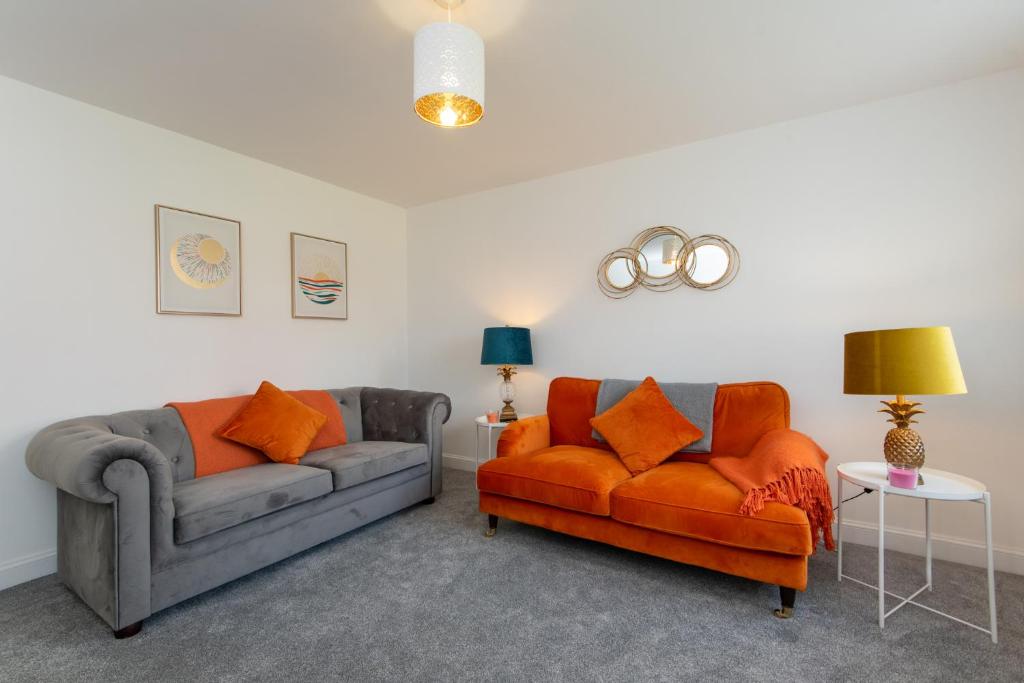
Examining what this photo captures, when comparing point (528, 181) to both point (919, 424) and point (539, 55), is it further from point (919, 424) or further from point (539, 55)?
point (919, 424)

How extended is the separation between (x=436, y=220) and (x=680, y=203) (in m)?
2.24

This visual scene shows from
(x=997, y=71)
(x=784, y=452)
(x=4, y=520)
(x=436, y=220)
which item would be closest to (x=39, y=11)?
(x=4, y=520)

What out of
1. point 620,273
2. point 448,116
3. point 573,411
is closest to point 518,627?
Result: point 573,411

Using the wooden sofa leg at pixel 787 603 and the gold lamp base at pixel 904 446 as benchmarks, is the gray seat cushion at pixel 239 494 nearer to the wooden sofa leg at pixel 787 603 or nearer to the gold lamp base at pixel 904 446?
the wooden sofa leg at pixel 787 603

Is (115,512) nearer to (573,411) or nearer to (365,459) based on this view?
(365,459)

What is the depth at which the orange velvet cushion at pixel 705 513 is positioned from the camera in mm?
1935

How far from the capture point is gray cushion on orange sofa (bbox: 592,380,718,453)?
2766 mm

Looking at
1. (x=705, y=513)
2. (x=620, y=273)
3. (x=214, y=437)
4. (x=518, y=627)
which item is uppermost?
(x=620, y=273)

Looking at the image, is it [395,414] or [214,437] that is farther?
[395,414]

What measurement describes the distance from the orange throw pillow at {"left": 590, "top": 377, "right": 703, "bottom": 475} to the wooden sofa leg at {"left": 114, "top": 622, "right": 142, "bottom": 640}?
232 cm

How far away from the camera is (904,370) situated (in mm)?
1913

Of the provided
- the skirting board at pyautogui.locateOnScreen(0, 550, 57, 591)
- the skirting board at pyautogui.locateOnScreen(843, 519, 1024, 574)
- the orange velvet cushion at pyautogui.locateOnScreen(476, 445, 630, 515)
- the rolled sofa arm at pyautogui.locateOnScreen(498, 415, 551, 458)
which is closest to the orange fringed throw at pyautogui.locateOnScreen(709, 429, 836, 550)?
the orange velvet cushion at pyautogui.locateOnScreen(476, 445, 630, 515)

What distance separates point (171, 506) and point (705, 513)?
2294mm

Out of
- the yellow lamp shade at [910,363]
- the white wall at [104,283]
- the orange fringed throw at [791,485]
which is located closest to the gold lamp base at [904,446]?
the yellow lamp shade at [910,363]
